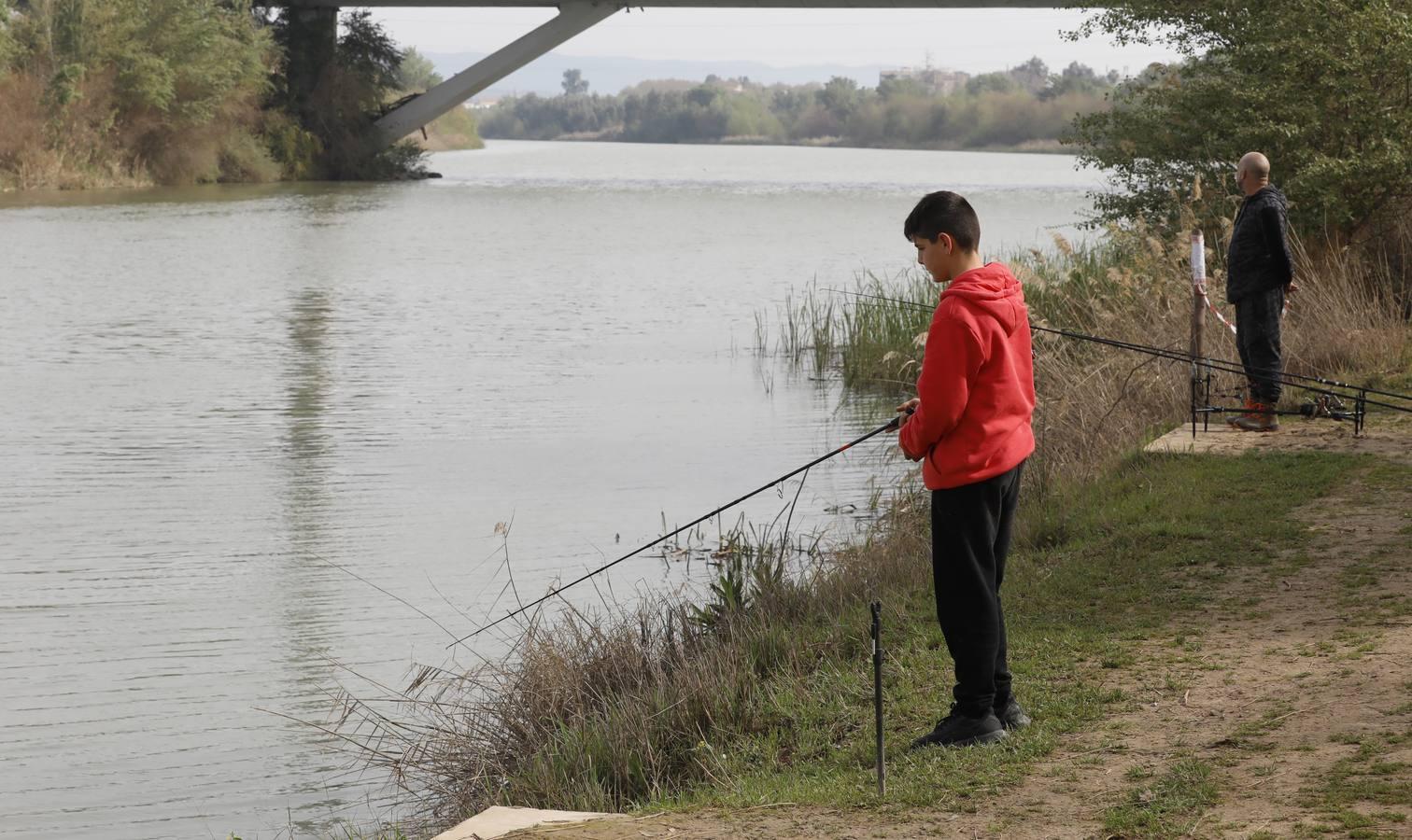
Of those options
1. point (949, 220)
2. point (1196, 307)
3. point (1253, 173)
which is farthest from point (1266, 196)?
point (949, 220)

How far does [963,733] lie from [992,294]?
1391 mm

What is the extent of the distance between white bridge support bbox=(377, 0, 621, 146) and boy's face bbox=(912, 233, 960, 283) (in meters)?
48.9

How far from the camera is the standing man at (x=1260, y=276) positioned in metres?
10.2

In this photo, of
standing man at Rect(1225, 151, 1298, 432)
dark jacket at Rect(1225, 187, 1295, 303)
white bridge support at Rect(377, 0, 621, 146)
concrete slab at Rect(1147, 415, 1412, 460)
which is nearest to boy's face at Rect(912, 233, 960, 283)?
concrete slab at Rect(1147, 415, 1412, 460)

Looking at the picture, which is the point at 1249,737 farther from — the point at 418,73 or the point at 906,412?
the point at 418,73

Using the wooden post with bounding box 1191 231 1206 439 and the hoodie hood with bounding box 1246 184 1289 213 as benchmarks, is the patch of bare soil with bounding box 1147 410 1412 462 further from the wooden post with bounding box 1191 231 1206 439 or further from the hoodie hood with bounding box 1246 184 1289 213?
the hoodie hood with bounding box 1246 184 1289 213

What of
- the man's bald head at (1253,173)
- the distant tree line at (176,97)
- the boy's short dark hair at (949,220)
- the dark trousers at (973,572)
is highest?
the distant tree line at (176,97)

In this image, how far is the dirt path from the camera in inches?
182

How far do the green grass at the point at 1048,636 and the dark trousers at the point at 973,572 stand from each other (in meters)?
0.24

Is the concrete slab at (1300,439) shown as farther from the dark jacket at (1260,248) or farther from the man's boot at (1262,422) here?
the dark jacket at (1260,248)

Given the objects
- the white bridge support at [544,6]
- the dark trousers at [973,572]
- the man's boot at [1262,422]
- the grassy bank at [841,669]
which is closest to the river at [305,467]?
the grassy bank at [841,669]

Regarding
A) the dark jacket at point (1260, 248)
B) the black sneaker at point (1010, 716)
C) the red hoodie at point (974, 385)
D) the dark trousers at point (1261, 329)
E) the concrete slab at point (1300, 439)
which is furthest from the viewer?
the dark trousers at point (1261, 329)

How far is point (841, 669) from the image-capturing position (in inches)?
259

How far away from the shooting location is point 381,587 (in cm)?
930
